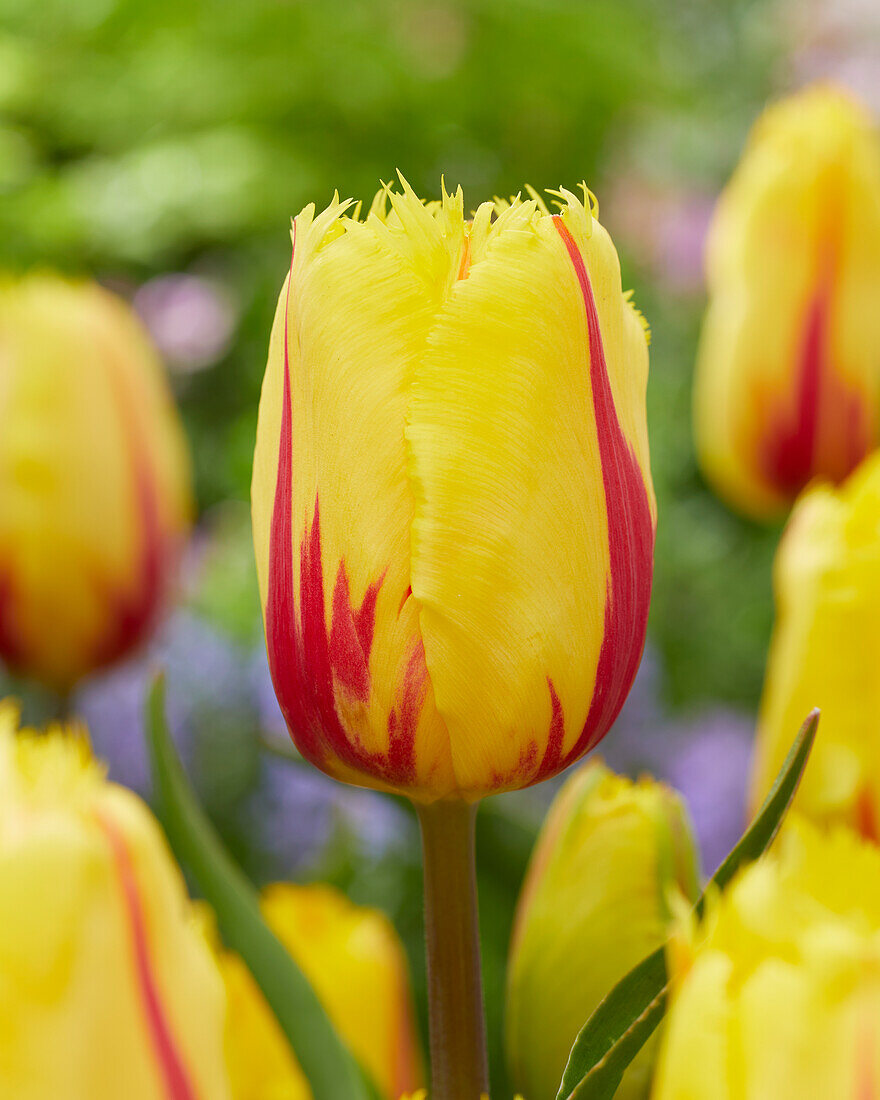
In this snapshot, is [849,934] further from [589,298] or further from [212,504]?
[212,504]

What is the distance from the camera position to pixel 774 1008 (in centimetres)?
18

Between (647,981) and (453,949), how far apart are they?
0.14 ft

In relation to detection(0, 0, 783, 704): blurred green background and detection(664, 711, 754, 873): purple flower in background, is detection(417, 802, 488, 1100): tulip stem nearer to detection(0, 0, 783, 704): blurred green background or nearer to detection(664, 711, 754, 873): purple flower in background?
detection(664, 711, 754, 873): purple flower in background

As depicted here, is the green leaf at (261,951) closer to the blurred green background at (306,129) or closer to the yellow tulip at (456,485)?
the yellow tulip at (456,485)

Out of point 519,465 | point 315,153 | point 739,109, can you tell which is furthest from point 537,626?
point 739,109

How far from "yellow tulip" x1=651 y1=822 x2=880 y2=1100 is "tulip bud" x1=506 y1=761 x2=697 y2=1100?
121 millimetres

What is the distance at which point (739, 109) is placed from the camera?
2.34 m

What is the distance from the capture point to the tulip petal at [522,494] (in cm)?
24

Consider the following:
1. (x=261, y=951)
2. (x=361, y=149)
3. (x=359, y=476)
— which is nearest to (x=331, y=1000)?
(x=261, y=951)

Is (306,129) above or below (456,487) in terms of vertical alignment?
above

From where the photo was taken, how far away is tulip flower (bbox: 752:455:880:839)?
0.32 metres

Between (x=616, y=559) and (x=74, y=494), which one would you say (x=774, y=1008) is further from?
(x=74, y=494)

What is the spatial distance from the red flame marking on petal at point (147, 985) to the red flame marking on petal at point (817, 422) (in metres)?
0.56

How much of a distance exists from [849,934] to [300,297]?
0.14m
